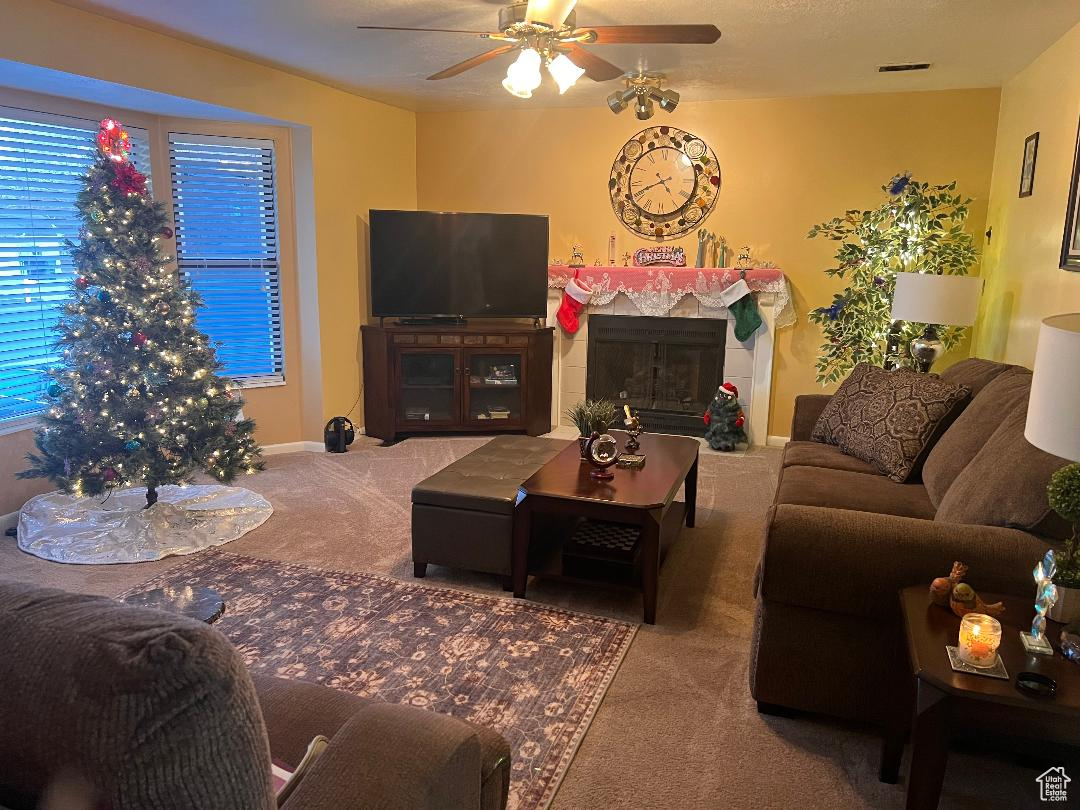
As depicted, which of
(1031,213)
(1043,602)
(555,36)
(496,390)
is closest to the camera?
(1043,602)

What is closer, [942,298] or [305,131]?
[942,298]

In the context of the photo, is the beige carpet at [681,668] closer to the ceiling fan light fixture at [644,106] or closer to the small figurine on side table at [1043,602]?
the small figurine on side table at [1043,602]

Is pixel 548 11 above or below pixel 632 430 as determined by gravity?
above

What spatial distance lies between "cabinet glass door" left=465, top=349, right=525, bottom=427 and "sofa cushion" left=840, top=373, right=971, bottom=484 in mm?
2876

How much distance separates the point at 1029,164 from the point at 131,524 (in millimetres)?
5030

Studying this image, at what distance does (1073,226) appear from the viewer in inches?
129

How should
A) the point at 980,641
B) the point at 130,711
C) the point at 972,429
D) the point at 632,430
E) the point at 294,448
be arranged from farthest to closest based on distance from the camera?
the point at 294,448 → the point at 632,430 → the point at 972,429 → the point at 980,641 → the point at 130,711

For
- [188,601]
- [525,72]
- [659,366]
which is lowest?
[188,601]

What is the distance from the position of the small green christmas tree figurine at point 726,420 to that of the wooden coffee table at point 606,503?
2065 millimetres

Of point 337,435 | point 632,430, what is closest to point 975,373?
point 632,430

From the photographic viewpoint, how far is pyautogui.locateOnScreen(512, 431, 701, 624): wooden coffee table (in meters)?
2.93

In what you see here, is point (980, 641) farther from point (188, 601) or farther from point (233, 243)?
point (233, 243)

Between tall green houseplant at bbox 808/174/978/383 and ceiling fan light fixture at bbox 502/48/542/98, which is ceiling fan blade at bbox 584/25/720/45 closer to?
ceiling fan light fixture at bbox 502/48/542/98

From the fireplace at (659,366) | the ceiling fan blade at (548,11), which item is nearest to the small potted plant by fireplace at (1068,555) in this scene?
the ceiling fan blade at (548,11)
